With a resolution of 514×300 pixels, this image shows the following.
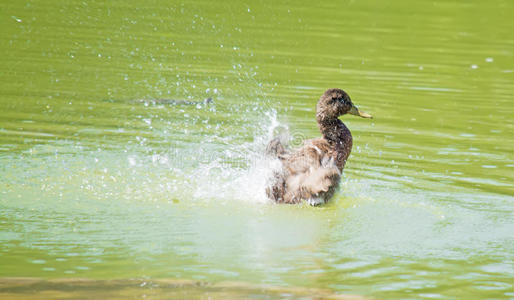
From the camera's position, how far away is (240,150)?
32.9ft

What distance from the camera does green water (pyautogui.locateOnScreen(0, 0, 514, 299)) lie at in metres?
6.59

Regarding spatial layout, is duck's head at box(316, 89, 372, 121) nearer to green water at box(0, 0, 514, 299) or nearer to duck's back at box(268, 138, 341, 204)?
duck's back at box(268, 138, 341, 204)

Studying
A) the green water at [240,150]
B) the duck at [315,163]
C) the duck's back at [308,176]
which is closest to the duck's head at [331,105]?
the duck at [315,163]

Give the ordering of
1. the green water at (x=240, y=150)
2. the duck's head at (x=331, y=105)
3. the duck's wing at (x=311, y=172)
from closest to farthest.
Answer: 1. the green water at (x=240, y=150)
2. the duck's wing at (x=311, y=172)
3. the duck's head at (x=331, y=105)

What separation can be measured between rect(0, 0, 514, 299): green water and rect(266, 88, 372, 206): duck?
0.16 m

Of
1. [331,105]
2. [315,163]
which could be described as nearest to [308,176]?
[315,163]

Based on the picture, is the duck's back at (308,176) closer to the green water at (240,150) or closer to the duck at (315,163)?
the duck at (315,163)

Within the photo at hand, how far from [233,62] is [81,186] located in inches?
264

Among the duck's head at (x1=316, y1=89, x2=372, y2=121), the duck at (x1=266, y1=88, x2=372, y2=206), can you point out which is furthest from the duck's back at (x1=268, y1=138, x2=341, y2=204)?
the duck's head at (x1=316, y1=89, x2=372, y2=121)

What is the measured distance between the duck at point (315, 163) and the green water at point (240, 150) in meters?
0.16

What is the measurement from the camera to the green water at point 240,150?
659cm

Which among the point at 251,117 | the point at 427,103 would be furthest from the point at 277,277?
the point at 427,103

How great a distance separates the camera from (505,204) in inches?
335

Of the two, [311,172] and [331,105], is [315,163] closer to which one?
[311,172]
